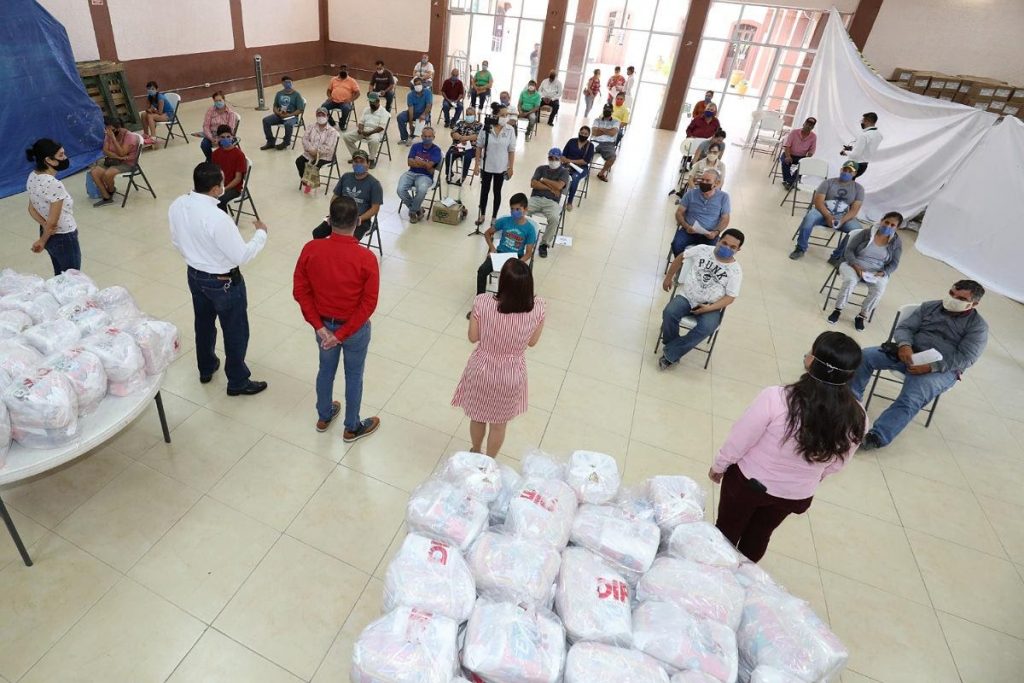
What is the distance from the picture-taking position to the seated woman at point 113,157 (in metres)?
6.26

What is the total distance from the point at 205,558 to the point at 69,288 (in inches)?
63.4

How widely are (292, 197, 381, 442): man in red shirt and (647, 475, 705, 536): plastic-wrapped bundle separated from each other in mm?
1698

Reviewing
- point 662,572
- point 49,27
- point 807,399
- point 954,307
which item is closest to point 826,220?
point 954,307

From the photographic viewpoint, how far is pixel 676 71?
518 inches

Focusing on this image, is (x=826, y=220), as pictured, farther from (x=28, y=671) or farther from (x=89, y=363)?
(x=28, y=671)

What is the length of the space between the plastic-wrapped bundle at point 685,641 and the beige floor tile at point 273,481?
2.04m

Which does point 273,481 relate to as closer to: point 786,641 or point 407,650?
point 407,650

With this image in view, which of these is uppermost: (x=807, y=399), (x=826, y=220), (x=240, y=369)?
(x=807, y=399)

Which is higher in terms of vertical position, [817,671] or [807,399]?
[807,399]

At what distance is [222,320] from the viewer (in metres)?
3.36

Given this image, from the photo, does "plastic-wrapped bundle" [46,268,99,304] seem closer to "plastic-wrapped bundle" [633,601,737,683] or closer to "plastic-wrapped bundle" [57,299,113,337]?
"plastic-wrapped bundle" [57,299,113,337]

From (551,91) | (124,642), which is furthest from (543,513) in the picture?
A: (551,91)

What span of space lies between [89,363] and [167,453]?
101 centimetres

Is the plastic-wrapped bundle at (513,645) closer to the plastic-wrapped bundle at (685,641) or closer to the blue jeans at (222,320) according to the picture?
the plastic-wrapped bundle at (685,641)
